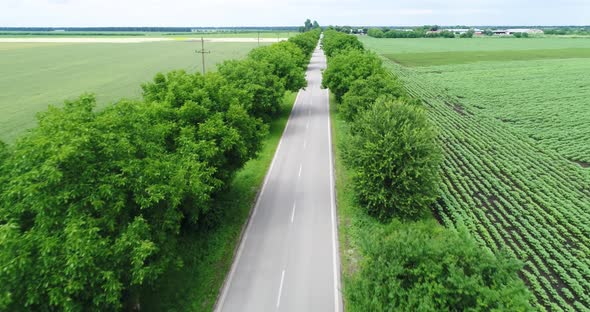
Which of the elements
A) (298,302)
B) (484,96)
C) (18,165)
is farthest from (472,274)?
(484,96)

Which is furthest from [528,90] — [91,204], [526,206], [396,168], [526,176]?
[91,204]

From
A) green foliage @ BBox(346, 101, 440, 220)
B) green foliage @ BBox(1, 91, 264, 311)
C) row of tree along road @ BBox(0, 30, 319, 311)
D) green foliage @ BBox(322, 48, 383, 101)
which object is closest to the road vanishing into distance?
green foliage @ BBox(346, 101, 440, 220)

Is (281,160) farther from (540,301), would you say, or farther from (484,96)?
(484,96)

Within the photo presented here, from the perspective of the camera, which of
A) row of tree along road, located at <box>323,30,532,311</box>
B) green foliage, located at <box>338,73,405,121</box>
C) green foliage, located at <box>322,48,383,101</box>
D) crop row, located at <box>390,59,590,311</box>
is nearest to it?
row of tree along road, located at <box>323,30,532,311</box>

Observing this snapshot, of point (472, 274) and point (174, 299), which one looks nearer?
point (472, 274)

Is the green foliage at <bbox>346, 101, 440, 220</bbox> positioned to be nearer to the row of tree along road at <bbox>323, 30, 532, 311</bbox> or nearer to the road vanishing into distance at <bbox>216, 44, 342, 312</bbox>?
the row of tree along road at <bbox>323, 30, 532, 311</bbox>

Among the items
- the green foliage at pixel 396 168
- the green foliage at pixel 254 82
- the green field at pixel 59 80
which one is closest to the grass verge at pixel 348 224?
the green foliage at pixel 396 168
